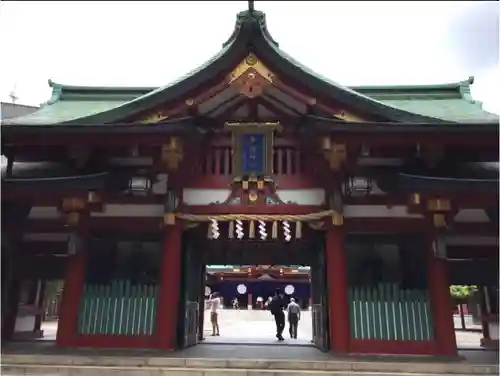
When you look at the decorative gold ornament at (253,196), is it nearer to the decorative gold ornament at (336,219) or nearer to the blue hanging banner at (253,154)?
the blue hanging banner at (253,154)

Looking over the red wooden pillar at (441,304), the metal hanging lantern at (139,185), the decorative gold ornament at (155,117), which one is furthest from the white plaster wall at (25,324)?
the red wooden pillar at (441,304)

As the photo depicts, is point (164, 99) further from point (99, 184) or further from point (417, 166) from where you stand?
point (417, 166)

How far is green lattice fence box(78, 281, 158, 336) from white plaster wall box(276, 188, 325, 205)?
4063mm

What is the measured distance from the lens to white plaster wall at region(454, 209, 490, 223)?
12.3m

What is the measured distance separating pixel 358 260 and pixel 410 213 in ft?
7.83

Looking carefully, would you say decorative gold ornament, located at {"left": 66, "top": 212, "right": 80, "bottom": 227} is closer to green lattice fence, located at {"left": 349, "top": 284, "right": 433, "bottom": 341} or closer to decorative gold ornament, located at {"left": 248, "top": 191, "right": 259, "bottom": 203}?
decorative gold ornament, located at {"left": 248, "top": 191, "right": 259, "bottom": 203}

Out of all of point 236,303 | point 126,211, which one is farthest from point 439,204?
point 236,303

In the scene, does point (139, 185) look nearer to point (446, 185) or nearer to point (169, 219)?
point (169, 219)

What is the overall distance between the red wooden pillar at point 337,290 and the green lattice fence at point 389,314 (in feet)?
0.85

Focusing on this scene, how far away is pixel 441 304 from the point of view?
37.1 ft

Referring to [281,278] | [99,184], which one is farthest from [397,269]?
[281,278]

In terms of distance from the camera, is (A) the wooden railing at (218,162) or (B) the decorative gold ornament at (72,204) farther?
(A) the wooden railing at (218,162)

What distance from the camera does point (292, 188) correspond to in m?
12.4

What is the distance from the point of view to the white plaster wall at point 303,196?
12320mm
